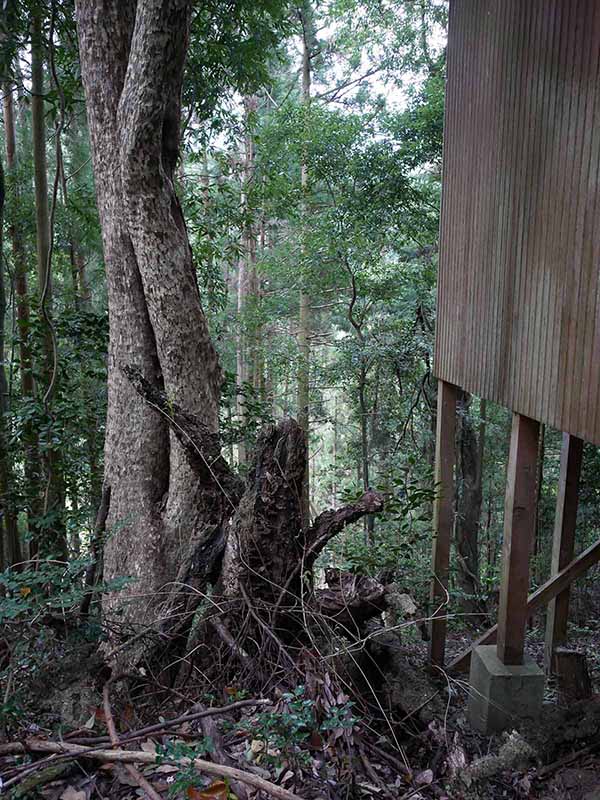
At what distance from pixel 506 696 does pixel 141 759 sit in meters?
3.05

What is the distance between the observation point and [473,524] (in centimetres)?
1038

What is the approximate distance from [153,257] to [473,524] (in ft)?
25.4

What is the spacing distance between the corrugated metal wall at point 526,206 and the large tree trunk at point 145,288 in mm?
2021

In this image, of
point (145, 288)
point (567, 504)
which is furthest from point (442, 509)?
point (145, 288)

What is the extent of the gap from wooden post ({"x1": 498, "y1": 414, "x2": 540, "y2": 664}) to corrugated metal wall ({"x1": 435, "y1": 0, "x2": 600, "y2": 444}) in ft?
1.00

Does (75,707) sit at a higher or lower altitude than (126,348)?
lower

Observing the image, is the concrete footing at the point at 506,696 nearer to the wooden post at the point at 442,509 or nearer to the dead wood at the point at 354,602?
the wooden post at the point at 442,509

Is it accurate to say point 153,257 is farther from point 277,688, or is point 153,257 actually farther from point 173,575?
point 277,688

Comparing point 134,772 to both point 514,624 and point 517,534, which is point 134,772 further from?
point 514,624

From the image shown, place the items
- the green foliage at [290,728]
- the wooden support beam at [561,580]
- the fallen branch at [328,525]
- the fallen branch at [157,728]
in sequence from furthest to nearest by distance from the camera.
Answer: the wooden support beam at [561,580]
the fallen branch at [328,525]
the fallen branch at [157,728]
the green foliage at [290,728]

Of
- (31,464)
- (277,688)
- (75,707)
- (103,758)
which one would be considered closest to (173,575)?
(75,707)

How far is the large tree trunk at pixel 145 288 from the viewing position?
162 inches

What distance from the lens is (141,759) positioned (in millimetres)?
2180

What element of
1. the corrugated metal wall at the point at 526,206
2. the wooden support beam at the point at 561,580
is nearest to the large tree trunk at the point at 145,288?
the corrugated metal wall at the point at 526,206
